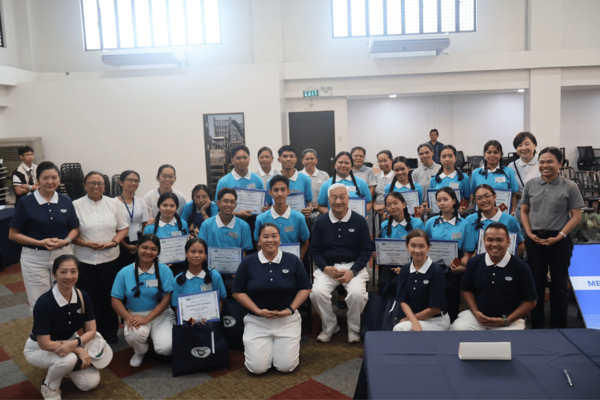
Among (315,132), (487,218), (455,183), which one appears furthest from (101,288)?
(315,132)

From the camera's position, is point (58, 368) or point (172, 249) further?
point (172, 249)

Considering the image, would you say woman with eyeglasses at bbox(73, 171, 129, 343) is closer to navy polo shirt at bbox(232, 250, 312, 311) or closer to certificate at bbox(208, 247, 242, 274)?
certificate at bbox(208, 247, 242, 274)

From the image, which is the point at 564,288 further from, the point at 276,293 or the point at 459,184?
the point at 276,293

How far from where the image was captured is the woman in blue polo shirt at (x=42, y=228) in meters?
3.63

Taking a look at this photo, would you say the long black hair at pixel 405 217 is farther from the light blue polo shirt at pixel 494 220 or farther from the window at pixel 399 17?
the window at pixel 399 17

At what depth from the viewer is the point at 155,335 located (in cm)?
354

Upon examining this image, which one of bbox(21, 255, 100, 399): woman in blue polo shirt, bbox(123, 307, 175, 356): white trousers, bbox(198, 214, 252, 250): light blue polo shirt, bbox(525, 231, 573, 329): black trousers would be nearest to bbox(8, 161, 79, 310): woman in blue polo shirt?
bbox(21, 255, 100, 399): woman in blue polo shirt

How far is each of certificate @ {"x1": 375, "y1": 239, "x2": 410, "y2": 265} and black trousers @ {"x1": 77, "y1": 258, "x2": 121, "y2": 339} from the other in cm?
246

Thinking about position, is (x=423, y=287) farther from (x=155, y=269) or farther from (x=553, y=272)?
(x=155, y=269)

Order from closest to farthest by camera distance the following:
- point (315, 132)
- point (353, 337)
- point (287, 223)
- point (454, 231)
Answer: point (353, 337) < point (454, 231) < point (287, 223) < point (315, 132)

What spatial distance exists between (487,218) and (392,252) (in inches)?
36.4

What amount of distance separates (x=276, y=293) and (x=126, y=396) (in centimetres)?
129

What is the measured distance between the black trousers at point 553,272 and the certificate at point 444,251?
26.5 inches

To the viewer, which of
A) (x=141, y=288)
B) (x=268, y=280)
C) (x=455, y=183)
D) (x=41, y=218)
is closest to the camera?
(x=268, y=280)
